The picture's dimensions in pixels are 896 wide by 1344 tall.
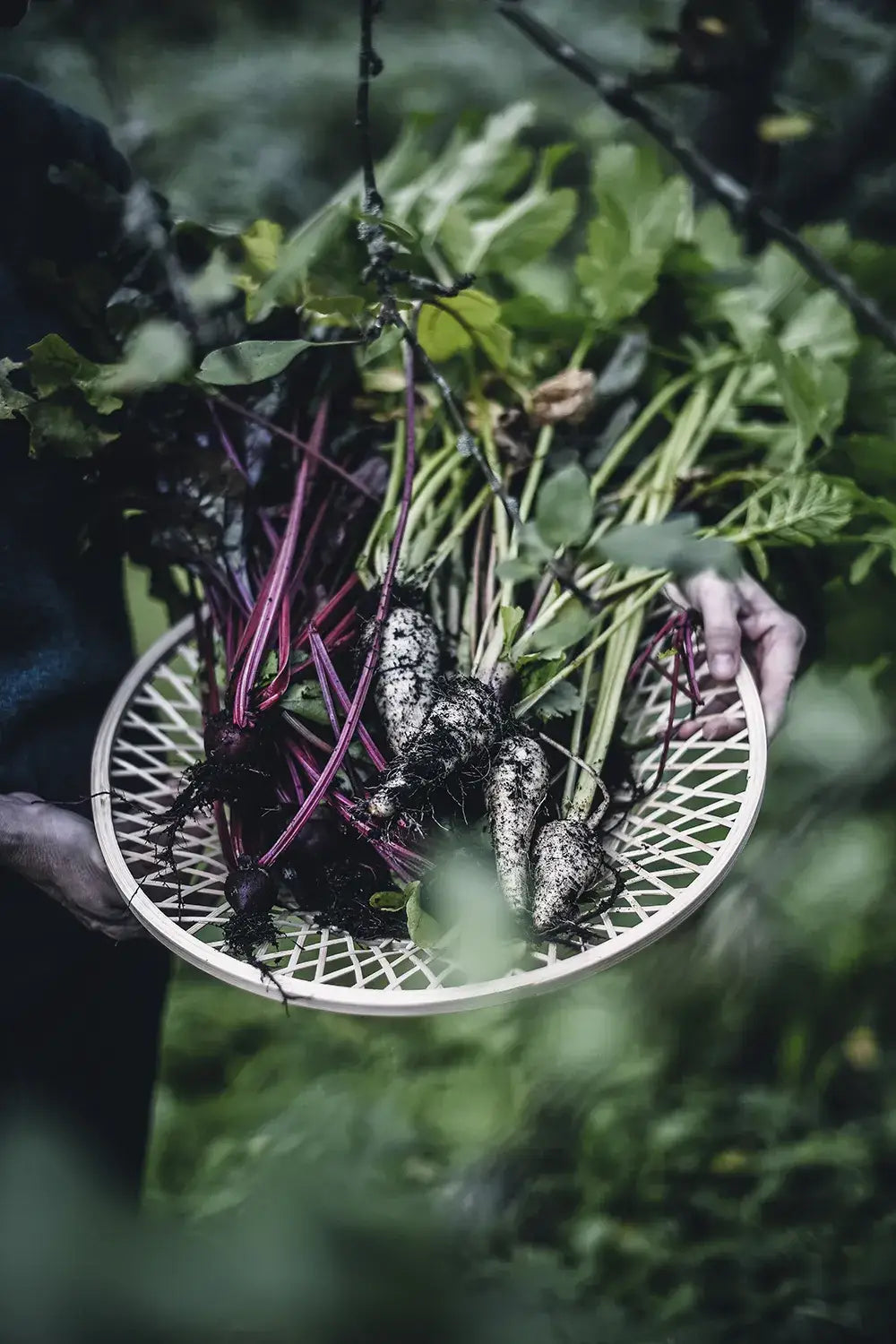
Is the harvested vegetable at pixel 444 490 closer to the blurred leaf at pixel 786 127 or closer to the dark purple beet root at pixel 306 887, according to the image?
the dark purple beet root at pixel 306 887

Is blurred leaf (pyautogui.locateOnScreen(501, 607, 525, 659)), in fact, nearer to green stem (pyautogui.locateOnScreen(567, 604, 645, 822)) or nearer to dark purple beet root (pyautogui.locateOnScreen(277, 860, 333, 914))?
green stem (pyautogui.locateOnScreen(567, 604, 645, 822))

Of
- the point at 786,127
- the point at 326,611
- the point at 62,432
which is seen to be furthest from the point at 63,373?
the point at 786,127

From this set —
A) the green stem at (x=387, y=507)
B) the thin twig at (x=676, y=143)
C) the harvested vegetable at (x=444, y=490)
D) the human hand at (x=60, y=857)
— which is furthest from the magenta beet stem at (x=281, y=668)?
the thin twig at (x=676, y=143)

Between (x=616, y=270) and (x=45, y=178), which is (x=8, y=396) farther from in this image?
(x=616, y=270)

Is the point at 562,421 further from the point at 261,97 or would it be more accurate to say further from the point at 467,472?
the point at 261,97

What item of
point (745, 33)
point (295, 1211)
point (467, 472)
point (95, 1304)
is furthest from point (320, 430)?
point (295, 1211)

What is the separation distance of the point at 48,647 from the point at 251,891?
0.39 meters

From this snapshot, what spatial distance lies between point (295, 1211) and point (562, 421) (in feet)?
4.38

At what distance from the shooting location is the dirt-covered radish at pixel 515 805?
873 millimetres

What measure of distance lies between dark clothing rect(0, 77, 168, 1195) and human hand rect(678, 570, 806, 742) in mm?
683

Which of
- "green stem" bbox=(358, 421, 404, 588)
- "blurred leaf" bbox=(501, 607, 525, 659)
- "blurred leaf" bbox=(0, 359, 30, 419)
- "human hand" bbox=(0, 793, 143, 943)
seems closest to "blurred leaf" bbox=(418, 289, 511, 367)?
"green stem" bbox=(358, 421, 404, 588)

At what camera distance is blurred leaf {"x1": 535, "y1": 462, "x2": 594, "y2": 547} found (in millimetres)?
707

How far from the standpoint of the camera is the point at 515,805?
90 centimetres

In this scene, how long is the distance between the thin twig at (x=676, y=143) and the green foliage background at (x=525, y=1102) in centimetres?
29
